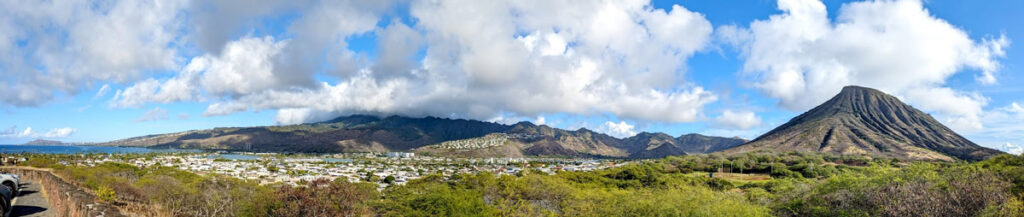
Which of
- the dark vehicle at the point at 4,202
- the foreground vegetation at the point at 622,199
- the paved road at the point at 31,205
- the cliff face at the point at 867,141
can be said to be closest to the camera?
the dark vehicle at the point at 4,202

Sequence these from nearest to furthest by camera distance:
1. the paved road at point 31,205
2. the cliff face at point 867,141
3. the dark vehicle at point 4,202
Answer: the dark vehicle at point 4,202 → the paved road at point 31,205 → the cliff face at point 867,141

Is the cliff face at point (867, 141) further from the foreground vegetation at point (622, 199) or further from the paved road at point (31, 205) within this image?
the paved road at point (31, 205)

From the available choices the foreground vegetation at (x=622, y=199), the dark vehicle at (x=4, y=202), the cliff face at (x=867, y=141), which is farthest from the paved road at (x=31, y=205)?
the cliff face at (x=867, y=141)

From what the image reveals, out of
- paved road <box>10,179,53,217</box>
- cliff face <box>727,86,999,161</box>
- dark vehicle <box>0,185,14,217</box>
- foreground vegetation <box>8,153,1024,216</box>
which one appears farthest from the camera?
cliff face <box>727,86,999,161</box>

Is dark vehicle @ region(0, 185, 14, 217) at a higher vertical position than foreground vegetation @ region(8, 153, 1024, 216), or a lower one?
higher

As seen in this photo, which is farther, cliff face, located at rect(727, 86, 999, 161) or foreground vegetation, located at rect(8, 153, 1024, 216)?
cliff face, located at rect(727, 86, 999, 161)

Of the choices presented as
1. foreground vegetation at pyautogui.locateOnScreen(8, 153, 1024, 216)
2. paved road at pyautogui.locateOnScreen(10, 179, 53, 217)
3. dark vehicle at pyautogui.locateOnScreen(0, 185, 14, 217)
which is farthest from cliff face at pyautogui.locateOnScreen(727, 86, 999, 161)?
dark vehicle at pyautogui.locateOnScreen(0, 185, 14, 217)

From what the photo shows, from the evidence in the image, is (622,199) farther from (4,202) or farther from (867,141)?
(867,141)

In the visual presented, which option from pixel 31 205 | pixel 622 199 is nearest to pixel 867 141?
pixel 622 199

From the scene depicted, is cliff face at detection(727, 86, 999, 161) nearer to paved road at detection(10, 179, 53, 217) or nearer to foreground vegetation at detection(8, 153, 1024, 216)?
foreground vegetation at detection(8, 153, 1024, 216)
